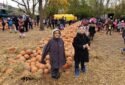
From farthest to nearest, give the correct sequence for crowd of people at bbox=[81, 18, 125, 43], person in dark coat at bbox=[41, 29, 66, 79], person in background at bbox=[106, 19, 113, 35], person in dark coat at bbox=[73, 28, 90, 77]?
1. person in background at bbox=[106, 19, 113, 35]
2. crowd of people at bbox=[81, 18, 125, 43]
3. person in dark coat at bbox=[73, 28, 90, 77]
4. person in dark coat at bbox=[41, 29, 66, 79]

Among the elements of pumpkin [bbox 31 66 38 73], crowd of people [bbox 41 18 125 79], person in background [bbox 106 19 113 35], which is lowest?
person in background [bbox 106 19 113 35]

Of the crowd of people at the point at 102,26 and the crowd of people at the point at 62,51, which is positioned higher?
the crowd of people at the point at 62,51

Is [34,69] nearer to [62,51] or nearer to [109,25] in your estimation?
[62,51]

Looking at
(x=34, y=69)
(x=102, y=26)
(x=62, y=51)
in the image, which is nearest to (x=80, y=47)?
(x=62, y=51)

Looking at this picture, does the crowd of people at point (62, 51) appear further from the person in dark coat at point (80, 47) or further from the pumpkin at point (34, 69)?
the pumpkin at point (34, 69)

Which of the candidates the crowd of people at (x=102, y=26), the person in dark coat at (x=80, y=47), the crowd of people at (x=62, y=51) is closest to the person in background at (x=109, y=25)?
the crowd of people at (x=102, y=26)

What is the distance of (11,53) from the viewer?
13.8m

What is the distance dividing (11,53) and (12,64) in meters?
3.45

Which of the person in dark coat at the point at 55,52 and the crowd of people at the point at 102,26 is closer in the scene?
the person in dark coat at the point at 55,52

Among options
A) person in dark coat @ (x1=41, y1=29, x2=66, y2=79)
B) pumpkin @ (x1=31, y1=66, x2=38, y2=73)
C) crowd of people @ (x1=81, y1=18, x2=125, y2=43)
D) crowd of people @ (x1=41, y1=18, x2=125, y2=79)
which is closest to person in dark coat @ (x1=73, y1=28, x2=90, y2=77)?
crowd of people @ (x1=41, y1=18, x2=125, y2=79)

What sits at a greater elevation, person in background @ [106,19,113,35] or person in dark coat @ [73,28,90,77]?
person in dark coat @ [73,28,90,77]

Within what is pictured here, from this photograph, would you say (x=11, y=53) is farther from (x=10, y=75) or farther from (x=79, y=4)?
(x=79, y=4)

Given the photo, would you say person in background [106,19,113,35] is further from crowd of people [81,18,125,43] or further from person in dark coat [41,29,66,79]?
person in dark coat [41,29,66,79]

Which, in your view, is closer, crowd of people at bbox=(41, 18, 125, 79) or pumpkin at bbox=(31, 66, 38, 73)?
crowd of people at bbox=(41, 18, 125, 79)
